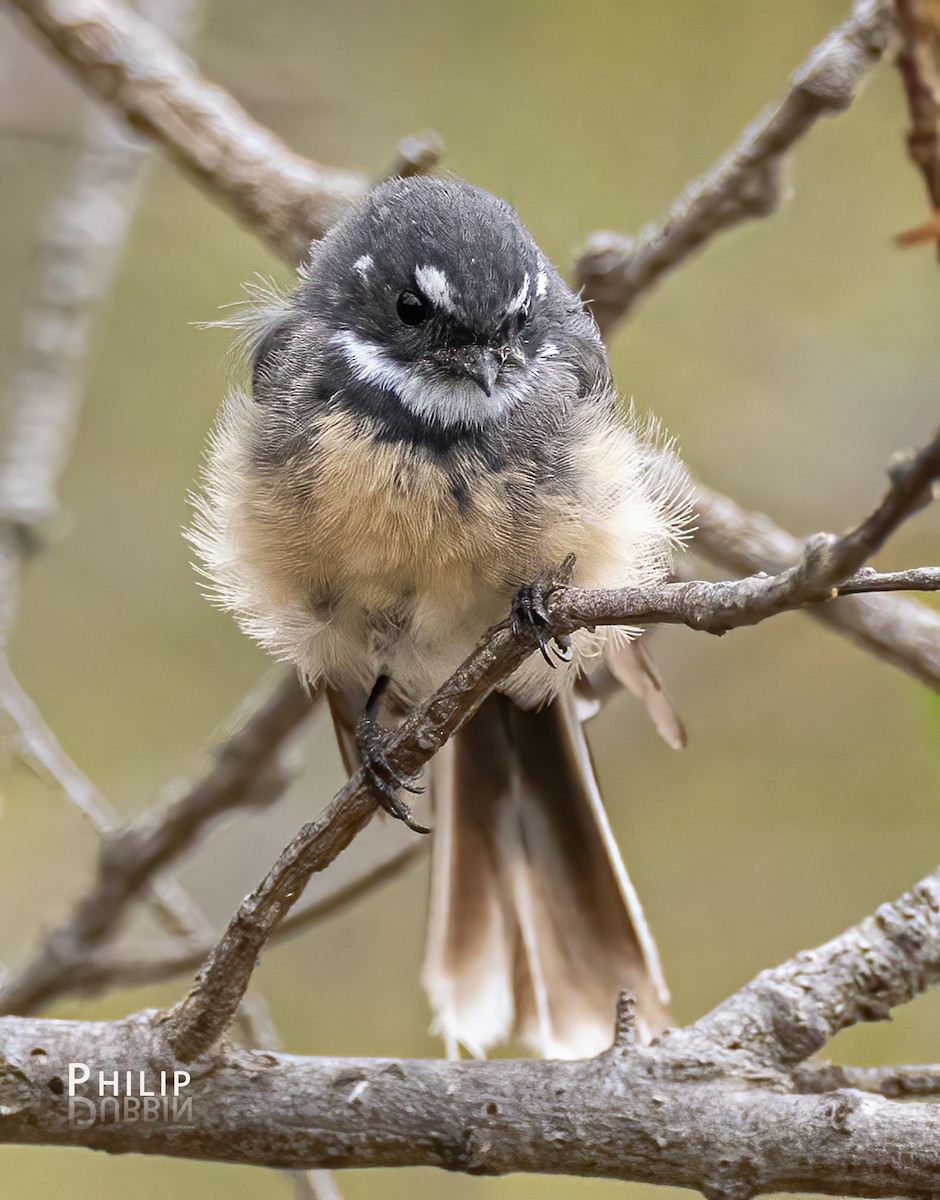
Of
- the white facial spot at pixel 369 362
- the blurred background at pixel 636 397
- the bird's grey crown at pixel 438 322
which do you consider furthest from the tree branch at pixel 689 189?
the blurred background at pixel 636 397

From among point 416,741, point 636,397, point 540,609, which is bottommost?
point 416,741

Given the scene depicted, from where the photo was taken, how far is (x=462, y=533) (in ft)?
11.4

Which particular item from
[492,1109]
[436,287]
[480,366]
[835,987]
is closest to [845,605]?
[835,987]

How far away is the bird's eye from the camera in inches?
146

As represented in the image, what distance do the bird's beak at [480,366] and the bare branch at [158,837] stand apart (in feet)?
4.00

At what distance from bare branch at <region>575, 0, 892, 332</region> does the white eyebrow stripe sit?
1.36 ft

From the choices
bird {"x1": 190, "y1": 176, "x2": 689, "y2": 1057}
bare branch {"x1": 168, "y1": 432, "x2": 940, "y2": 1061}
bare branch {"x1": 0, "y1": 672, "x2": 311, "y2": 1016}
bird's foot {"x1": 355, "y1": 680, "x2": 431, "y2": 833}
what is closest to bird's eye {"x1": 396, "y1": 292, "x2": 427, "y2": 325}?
bird {"x1": 190, "y1": 176, "x2": 689, "y2": 1057}

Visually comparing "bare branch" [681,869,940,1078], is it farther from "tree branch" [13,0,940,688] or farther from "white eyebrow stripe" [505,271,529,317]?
"white eyebrow stripe" [505,271,529,317]

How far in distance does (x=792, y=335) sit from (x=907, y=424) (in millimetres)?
741

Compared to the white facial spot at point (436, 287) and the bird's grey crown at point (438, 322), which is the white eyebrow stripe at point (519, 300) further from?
the white facial spot at point (436, 287)

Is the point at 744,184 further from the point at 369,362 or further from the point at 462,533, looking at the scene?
the point at 462,533

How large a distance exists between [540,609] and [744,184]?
152 cm

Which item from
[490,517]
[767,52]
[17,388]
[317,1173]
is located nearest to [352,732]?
[490,517]

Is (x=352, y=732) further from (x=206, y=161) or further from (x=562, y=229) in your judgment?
(x=562, y=229)
